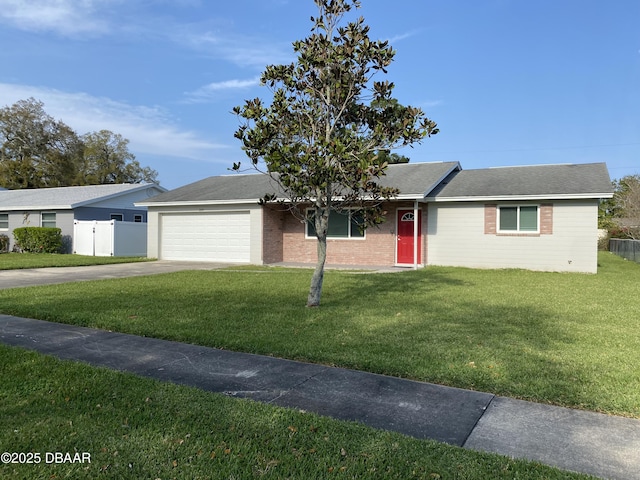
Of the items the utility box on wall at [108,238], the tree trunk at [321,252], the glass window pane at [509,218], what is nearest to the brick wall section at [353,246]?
the glass window pane at [509,218]

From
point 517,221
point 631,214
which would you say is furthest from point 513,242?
point 631,214

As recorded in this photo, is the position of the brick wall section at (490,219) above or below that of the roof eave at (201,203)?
below

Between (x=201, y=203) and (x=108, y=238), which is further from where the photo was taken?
(x=108, y=238)

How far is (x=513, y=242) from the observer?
15680 mm

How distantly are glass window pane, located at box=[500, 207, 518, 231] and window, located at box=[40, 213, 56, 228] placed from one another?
21918 millimetres

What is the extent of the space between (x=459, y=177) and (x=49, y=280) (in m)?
15.1

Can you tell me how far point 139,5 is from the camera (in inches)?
531

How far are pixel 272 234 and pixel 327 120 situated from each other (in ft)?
35.3

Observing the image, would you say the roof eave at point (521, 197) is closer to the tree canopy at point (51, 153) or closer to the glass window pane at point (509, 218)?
the glass window pane at point (509, 218)

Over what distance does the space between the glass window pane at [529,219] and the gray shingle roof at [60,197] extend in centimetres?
2057

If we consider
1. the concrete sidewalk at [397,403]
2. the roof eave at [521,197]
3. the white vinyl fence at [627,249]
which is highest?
the roof eave at [521,197]

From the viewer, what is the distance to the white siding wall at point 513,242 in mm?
14758

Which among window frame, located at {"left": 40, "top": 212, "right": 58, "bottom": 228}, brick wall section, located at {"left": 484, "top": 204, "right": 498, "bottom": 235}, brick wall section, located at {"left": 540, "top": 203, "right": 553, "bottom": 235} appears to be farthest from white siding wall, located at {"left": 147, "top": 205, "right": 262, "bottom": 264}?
brick wall section, located at {"left": 540, "top": 203, "right": 553, "bottom": 235}

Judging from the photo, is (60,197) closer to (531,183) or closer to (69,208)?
(69,208)
